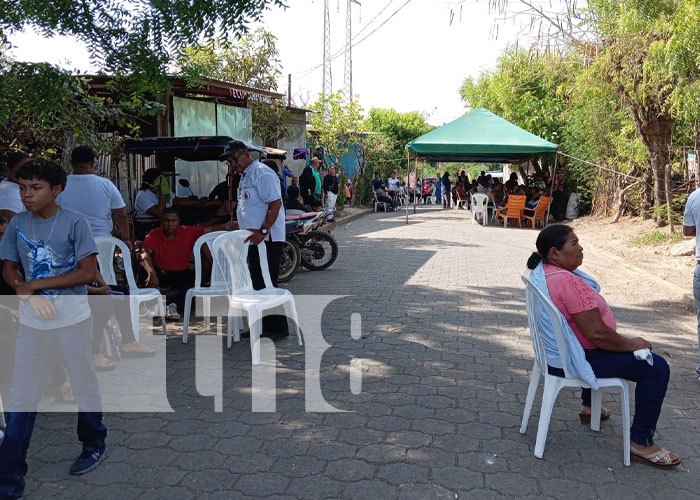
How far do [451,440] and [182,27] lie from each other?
4180 mm

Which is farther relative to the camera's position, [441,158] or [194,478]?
[441,158]

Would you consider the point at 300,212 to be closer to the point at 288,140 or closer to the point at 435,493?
the point at 435,493

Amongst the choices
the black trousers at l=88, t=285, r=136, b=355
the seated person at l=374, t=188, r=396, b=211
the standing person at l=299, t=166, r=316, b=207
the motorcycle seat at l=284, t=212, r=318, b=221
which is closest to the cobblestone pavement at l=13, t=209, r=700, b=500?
the black trousers at l=88, t=285, r=136, b=355

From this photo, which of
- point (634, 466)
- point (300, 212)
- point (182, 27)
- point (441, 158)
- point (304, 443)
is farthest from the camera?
point (441, 158)

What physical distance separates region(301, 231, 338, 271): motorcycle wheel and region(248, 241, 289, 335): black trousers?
4184 millimetres

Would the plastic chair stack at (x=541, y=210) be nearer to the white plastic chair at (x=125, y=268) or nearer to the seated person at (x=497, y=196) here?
the seated person at (x=497, y=196)

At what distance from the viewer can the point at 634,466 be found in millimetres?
3529

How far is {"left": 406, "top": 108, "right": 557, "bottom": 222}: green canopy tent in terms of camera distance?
57.1 ft

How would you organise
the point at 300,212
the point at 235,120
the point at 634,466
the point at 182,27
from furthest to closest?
the point at 235,120 → the point at 300,212 → the point at 182,27 → the point at 634,466

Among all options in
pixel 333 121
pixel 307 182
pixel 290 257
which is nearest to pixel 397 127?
pixel 333 121

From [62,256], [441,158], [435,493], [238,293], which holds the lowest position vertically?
[435,493]

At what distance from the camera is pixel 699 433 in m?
3.99

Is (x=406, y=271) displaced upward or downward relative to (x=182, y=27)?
downward

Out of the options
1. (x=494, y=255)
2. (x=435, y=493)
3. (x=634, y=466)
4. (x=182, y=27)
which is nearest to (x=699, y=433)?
(x=634, y=466)
